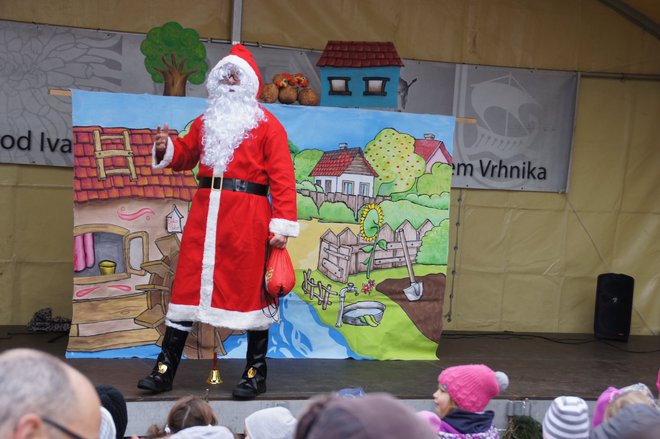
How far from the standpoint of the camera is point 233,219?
3.96 meters

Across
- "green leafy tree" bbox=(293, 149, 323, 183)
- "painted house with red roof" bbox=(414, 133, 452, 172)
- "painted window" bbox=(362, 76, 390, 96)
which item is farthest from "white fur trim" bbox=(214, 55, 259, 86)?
"painted house with red roof" bbox=(414, 133, 452, 172)

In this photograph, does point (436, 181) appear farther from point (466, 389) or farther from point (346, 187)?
point (466, 389)

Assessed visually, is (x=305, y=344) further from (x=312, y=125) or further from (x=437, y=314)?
(x=312, y=125)

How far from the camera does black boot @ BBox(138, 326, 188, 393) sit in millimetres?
3865

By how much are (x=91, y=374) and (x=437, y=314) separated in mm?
2186

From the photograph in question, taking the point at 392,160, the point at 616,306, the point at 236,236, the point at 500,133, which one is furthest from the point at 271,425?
the point at 616,306

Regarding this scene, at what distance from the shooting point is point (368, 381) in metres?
4.45

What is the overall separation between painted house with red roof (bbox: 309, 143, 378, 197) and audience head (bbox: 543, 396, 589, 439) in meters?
2.54

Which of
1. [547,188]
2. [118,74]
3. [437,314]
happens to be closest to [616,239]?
[547,188]

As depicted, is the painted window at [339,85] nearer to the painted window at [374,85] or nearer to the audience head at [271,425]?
the painted window at [374,85]

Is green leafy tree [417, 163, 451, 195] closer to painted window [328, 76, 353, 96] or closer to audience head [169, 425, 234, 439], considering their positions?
painted window [328, 76, 353, 96]

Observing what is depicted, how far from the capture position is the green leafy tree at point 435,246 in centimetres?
502

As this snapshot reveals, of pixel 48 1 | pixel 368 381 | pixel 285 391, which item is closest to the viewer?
pixel 285 391

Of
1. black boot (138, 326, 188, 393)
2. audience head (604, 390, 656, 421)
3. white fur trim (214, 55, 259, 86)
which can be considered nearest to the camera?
audience head (604, 390, 656, 421)
